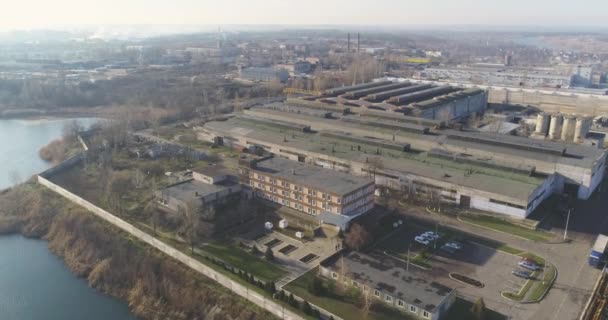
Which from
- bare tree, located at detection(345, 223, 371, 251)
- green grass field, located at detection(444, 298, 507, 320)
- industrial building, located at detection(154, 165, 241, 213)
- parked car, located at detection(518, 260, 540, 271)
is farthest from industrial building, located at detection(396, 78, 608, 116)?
green grass field, located at detection(444, 298, 507, 320)

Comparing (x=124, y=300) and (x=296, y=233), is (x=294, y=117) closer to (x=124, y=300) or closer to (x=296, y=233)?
(x=296, y=233)

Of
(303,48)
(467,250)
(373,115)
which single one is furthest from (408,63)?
(467,250)

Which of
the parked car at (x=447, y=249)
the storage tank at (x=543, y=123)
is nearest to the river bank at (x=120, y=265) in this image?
the parked car at (x=447, y=249)

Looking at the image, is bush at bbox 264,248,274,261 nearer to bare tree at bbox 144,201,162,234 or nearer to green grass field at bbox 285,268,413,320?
green grass field at bbox 285,268,413,320

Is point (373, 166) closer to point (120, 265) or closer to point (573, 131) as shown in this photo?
point (120, 265)

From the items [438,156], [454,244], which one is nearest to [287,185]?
[454,244]

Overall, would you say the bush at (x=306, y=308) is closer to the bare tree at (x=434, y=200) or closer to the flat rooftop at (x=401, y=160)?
the bare tree at (x=434, y=200)
